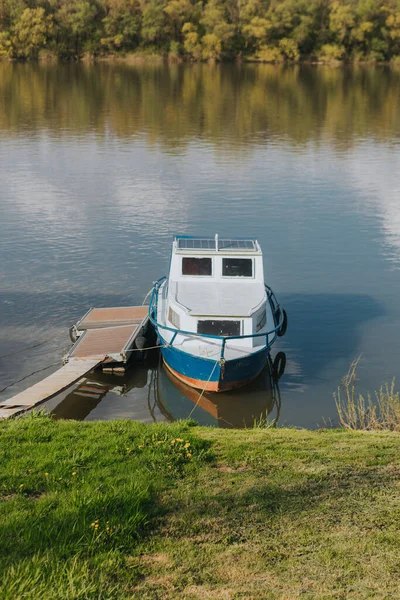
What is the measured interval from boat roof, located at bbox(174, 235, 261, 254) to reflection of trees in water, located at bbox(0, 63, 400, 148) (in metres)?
32.7

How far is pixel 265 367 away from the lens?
22484 millimetres

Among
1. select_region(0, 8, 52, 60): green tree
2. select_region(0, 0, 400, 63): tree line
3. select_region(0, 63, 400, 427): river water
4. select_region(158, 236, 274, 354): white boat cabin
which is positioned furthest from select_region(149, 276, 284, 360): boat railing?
select_region(0, 0, 400, 63): tree line

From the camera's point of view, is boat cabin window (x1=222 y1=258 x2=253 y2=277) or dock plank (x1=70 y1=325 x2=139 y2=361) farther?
boat cabin window (x1=222 y1=258 x2=253 y2=277)

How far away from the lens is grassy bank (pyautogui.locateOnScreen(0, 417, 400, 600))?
732 cm

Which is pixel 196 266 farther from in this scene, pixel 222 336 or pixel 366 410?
pixel 366 410

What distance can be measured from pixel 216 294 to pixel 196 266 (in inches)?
64.3

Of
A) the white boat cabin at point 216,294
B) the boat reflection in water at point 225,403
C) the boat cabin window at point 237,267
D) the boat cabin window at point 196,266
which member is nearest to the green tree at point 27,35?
the white boat cabin at point 216,294

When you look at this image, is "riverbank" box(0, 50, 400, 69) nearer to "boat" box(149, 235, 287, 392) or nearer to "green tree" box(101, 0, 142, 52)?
"green tree" box(101, 0, 142, 52)

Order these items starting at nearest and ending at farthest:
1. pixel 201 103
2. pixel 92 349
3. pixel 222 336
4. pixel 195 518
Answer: pixel 195 518
pixel 222 336
pixel 92 349
pixel 201 103

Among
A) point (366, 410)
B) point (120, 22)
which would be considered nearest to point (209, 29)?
point (120, 22)

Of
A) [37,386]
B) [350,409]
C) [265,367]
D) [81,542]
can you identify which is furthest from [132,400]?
[81,542]

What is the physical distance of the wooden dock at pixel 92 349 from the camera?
1755cm

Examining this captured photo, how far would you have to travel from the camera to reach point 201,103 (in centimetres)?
7931

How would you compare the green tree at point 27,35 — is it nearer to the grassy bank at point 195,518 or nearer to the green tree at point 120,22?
the green tree at point 120,22
